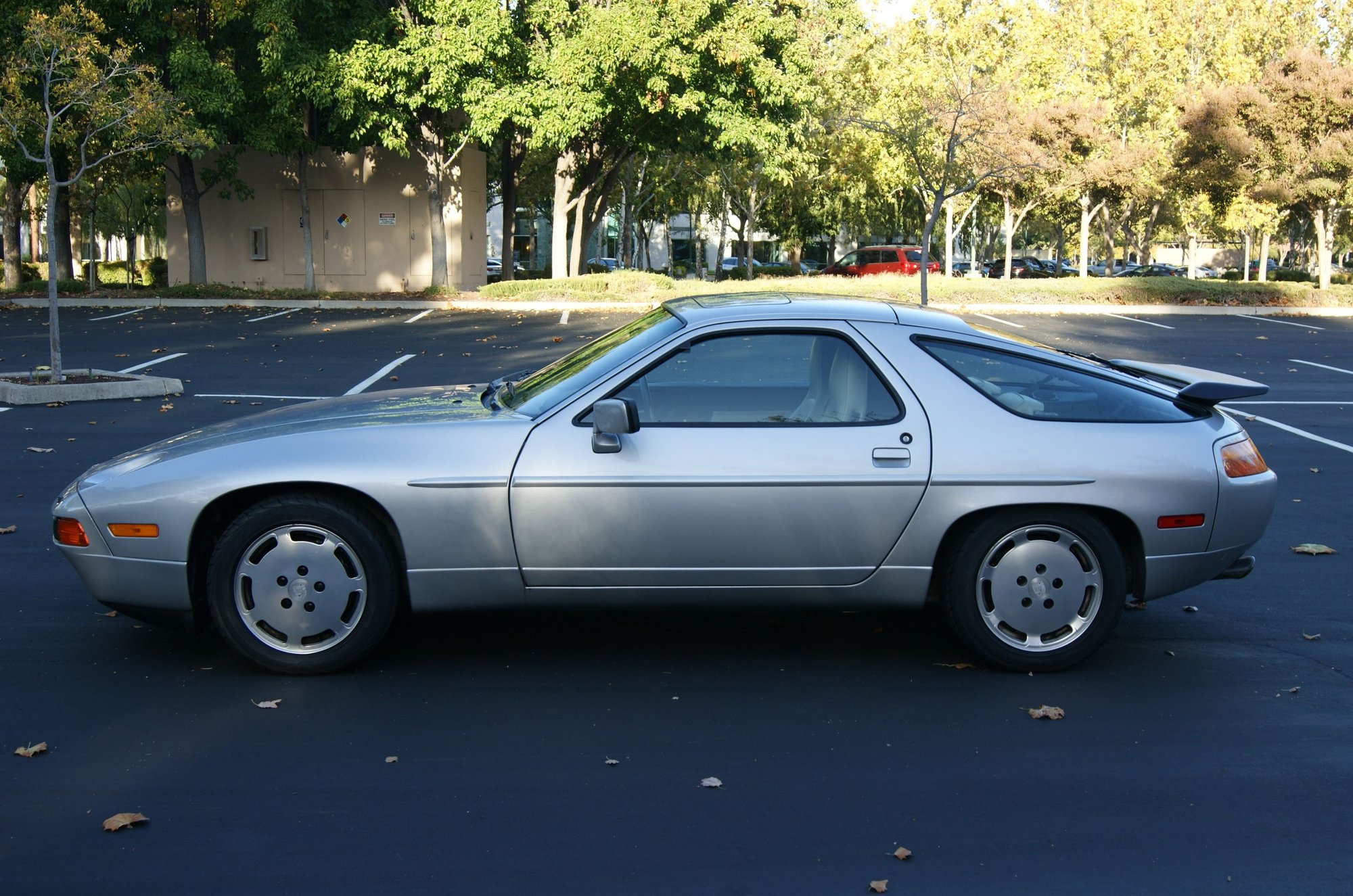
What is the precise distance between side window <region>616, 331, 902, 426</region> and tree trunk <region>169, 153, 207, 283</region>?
28927mm

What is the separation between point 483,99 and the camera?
2744 cm

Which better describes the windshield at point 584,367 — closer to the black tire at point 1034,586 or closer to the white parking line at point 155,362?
the black tire at point 1034,586

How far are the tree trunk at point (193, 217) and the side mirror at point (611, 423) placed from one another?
29.3 metres

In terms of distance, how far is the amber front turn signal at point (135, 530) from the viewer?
15.1ft

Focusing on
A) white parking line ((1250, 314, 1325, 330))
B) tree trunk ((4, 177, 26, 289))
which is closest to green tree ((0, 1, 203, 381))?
tree trunk ((4, 177, 26, 289))

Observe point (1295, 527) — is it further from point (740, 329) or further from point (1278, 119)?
point (1278, 119)

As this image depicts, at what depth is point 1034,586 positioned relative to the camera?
482 cm

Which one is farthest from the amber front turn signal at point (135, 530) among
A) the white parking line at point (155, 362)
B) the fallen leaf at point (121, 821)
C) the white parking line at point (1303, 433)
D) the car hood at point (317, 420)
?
the white parking line at point (155, 362)

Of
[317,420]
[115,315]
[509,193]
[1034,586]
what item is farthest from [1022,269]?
[317,420]

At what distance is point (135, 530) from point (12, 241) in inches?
1227

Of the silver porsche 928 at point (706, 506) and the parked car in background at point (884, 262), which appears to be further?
the parked car in background at point (884, 262)

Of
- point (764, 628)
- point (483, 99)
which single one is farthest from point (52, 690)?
point (483, 99)

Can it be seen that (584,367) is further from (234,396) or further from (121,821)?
(234,396)

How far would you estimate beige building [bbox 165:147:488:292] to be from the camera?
33.7m
